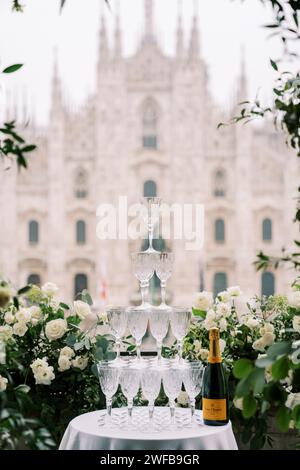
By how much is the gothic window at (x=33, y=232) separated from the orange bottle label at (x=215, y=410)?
66.4 ft

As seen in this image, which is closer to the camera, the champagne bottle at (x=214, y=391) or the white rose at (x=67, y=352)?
the champagne bottle at (x=214, y=391)

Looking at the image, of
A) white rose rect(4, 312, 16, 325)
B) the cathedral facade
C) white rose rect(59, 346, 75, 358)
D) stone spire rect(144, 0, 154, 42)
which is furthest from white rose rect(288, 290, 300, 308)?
stone spire rect(144, 0, 154, 42)

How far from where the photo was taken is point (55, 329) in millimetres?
2604

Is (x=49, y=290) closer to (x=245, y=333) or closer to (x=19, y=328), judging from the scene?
(x=19, y=328)

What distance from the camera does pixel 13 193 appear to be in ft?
71.4

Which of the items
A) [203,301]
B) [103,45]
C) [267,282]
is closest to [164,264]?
[203,301]

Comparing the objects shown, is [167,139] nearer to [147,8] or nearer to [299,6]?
[147,8]

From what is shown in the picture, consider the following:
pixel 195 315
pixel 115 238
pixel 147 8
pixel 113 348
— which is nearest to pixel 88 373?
pixel 113 348

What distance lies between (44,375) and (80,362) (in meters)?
0.19

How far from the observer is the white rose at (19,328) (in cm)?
263

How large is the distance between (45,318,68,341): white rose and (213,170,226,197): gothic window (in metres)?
19.7

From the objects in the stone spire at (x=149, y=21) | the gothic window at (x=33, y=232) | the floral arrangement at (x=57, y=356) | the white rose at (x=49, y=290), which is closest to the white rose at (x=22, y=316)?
the floral arrangement at (x=57, y=356)

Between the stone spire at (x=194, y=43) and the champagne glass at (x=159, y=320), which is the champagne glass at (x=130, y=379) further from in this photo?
the stone spire at (x=194, y=43)

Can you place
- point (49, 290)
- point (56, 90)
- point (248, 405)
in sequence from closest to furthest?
point (248, 405) < point (49, 290) < point (56, 90)
